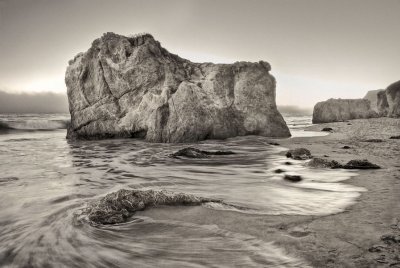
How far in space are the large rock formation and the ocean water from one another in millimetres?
6513

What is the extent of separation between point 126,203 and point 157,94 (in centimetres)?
1151

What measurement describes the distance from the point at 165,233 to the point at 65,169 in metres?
4.99

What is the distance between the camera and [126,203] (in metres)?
3.56

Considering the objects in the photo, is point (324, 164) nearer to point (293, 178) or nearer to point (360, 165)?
point (360, 165)

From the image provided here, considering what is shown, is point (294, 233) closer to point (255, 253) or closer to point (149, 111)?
point (255, 253)

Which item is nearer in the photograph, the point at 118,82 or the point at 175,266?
the point at 175,266

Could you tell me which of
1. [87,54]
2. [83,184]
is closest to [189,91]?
[87,54]

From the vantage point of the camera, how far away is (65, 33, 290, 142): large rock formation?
1363cm

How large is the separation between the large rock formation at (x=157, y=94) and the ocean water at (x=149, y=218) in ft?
21.4

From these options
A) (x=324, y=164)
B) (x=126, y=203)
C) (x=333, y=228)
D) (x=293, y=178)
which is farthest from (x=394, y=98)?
(x=126, y=203)

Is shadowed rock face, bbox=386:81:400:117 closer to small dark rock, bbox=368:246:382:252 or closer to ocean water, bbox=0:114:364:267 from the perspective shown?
ocean water, bbox=0:114:364:267

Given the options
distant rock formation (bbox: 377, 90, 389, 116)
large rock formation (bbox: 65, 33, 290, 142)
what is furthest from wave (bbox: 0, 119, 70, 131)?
distant rock formation (bbox: 377, 90, 389, 116)

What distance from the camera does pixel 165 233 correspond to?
2.89m

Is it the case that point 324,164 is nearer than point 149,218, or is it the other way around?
point 149,218
